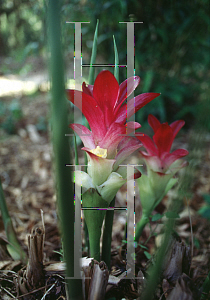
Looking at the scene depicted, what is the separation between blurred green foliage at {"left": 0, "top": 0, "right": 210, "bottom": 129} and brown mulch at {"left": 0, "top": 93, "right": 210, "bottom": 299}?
29 cm

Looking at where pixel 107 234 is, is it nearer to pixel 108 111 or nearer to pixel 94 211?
pixel 94 211

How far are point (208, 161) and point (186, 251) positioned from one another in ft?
3.43

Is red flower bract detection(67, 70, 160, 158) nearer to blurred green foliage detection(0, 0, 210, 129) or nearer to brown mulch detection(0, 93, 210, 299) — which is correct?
brown mulch detection(0, 93, 210, 299)

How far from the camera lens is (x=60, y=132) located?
203 millimetres

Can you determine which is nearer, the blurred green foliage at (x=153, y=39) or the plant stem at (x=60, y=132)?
the plant stem at (x=60, y=132)

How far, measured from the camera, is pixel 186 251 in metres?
0.44

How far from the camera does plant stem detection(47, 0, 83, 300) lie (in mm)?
185

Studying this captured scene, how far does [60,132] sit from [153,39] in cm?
153

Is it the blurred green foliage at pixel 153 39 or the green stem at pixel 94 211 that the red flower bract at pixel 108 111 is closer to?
the green stem at pixel 94 211

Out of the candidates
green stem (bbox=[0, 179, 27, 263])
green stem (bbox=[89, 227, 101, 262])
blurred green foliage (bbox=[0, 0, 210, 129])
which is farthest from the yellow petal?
blurred green foliage (bbox=[0, 0, 210, 129])

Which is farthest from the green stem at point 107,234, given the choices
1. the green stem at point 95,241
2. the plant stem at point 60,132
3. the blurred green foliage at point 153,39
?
the blurred green foliage at point 153,39

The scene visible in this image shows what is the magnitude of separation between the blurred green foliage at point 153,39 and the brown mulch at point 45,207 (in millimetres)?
291

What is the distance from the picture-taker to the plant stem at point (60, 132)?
7.3 inches

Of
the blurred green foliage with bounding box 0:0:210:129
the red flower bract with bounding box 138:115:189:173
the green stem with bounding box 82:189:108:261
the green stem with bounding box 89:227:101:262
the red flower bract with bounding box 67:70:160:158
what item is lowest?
the green stem with bounding box 89:227:101:262
